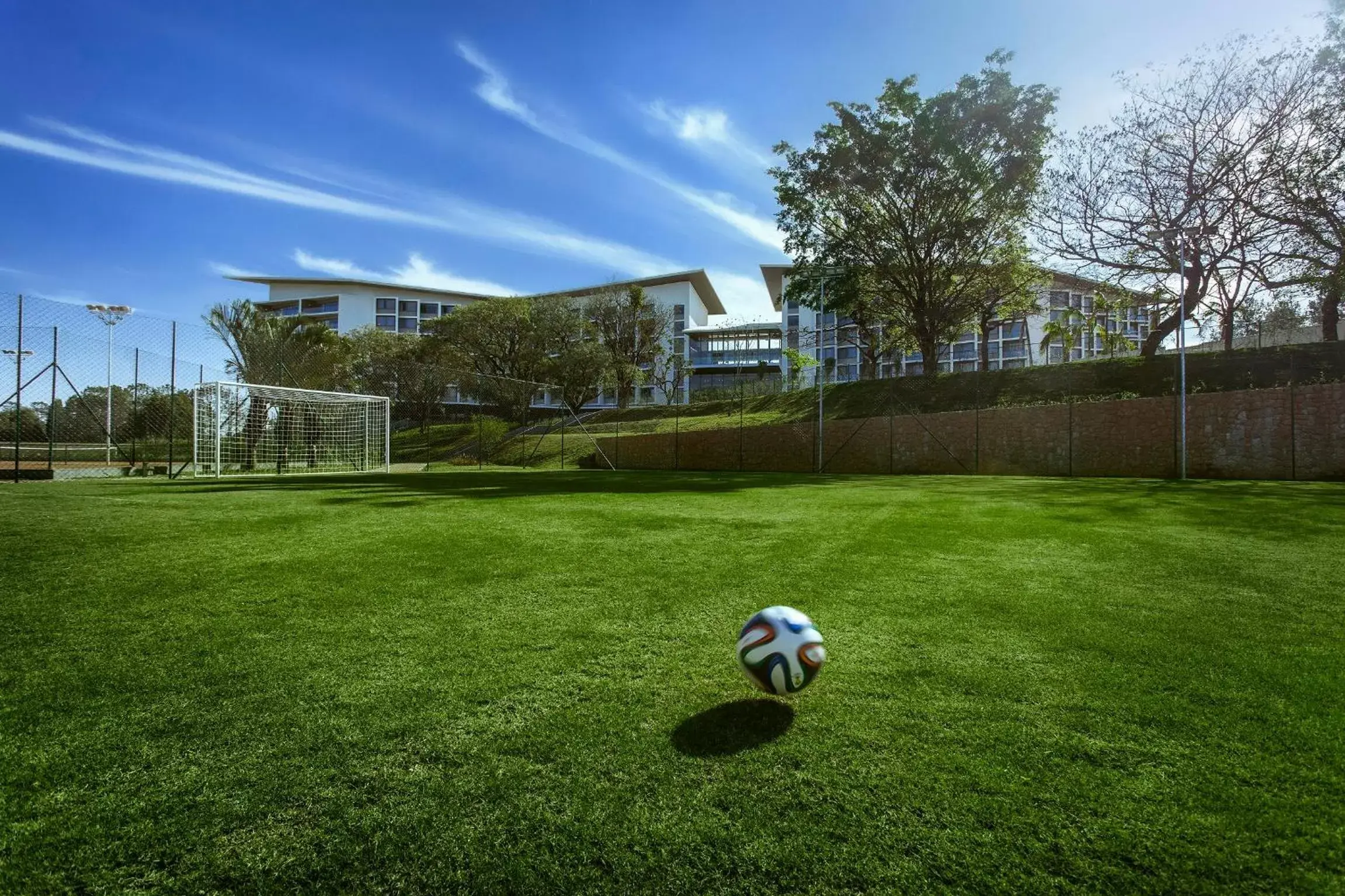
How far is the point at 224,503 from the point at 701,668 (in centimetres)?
932

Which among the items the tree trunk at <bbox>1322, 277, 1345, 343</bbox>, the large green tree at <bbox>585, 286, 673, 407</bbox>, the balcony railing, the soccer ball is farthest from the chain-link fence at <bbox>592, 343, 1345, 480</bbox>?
the balcony railing

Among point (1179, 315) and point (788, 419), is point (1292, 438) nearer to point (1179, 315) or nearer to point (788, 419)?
point (1179, 315)

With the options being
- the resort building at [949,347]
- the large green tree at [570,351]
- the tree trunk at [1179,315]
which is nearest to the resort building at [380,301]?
the resort building at [949,347]

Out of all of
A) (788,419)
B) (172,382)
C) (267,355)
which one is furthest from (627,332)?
(172,382)

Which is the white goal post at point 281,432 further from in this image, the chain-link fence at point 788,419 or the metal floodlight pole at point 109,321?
the metal floodlight pole at point 109,321

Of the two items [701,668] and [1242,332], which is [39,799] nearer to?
[701,668]

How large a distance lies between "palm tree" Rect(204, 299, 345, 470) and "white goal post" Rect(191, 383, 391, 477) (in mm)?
49

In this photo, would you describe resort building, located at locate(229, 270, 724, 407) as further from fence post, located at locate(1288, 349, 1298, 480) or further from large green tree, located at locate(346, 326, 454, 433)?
fence post, located at locate(1288, 349, 1298, 480)

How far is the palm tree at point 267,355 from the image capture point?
2127 cm

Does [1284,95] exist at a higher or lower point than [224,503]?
higher

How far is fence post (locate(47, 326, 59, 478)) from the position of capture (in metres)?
15.6

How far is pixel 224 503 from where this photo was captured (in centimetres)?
942

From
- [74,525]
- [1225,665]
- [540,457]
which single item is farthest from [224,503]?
[540,457]

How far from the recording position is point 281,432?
21.8 metres
